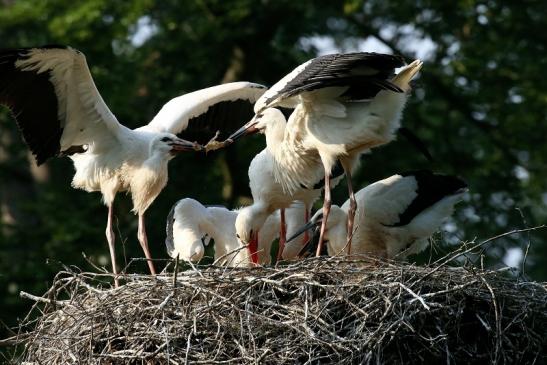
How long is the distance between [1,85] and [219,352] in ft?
10.3

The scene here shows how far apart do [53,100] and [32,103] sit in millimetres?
168

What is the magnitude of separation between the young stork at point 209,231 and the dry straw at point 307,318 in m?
1.74

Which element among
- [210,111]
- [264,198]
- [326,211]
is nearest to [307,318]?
[326,211]

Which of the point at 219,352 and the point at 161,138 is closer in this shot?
the point at 219,352

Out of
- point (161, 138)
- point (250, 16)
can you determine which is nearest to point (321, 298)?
point (161, 138)

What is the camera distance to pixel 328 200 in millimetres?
9578

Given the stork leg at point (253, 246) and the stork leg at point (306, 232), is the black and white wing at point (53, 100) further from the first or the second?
the stork leg at point (306, 232)

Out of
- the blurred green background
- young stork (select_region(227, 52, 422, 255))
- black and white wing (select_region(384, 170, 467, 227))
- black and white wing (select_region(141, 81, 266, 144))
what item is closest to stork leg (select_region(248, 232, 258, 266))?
young stork (select_region(227, 52, 422, 255))

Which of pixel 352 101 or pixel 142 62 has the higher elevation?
pixel 352 101

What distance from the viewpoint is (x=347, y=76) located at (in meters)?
8.62

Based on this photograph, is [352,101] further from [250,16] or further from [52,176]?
[52,176]

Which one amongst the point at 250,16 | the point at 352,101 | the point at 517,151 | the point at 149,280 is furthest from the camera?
the point at 517,151

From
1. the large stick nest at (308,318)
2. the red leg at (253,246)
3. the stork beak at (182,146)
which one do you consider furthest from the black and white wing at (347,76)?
the red leg at (253,246)

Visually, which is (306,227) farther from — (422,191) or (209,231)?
(422,191)
